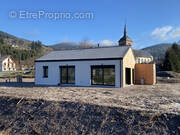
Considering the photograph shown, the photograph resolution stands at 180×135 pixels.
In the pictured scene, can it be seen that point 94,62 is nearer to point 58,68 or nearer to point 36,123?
point 58,68

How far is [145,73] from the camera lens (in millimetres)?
15625

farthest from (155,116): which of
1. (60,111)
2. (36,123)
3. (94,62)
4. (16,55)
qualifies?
(16,55)

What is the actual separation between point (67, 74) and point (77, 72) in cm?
121

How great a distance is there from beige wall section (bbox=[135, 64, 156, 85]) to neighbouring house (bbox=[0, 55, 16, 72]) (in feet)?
167

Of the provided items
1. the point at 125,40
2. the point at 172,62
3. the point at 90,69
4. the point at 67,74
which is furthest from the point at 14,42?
the point at 90,69

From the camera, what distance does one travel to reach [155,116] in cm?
517

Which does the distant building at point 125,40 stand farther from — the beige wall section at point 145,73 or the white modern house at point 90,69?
the white modern house at point 90,69

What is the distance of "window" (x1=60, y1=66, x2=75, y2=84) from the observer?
46.3 feet

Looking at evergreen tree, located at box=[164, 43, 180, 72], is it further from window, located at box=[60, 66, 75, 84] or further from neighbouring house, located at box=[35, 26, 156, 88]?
window, located at box=[60, 66, 75, 84]

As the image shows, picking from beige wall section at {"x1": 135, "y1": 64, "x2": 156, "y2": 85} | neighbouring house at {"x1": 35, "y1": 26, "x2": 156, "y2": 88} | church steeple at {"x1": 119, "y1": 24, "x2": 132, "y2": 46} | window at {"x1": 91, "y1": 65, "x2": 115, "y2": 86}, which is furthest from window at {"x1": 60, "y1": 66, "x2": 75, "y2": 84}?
church steeple at {"x1": 119, "y1": 24, "x2": 132, "y2": 46}

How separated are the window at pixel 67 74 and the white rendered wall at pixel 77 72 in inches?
15.8

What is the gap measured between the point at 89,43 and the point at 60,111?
4358 centimetres


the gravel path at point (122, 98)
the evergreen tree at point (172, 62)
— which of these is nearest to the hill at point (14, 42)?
the evergreen tree at point (172, 62)

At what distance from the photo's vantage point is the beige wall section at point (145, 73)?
1534cm
